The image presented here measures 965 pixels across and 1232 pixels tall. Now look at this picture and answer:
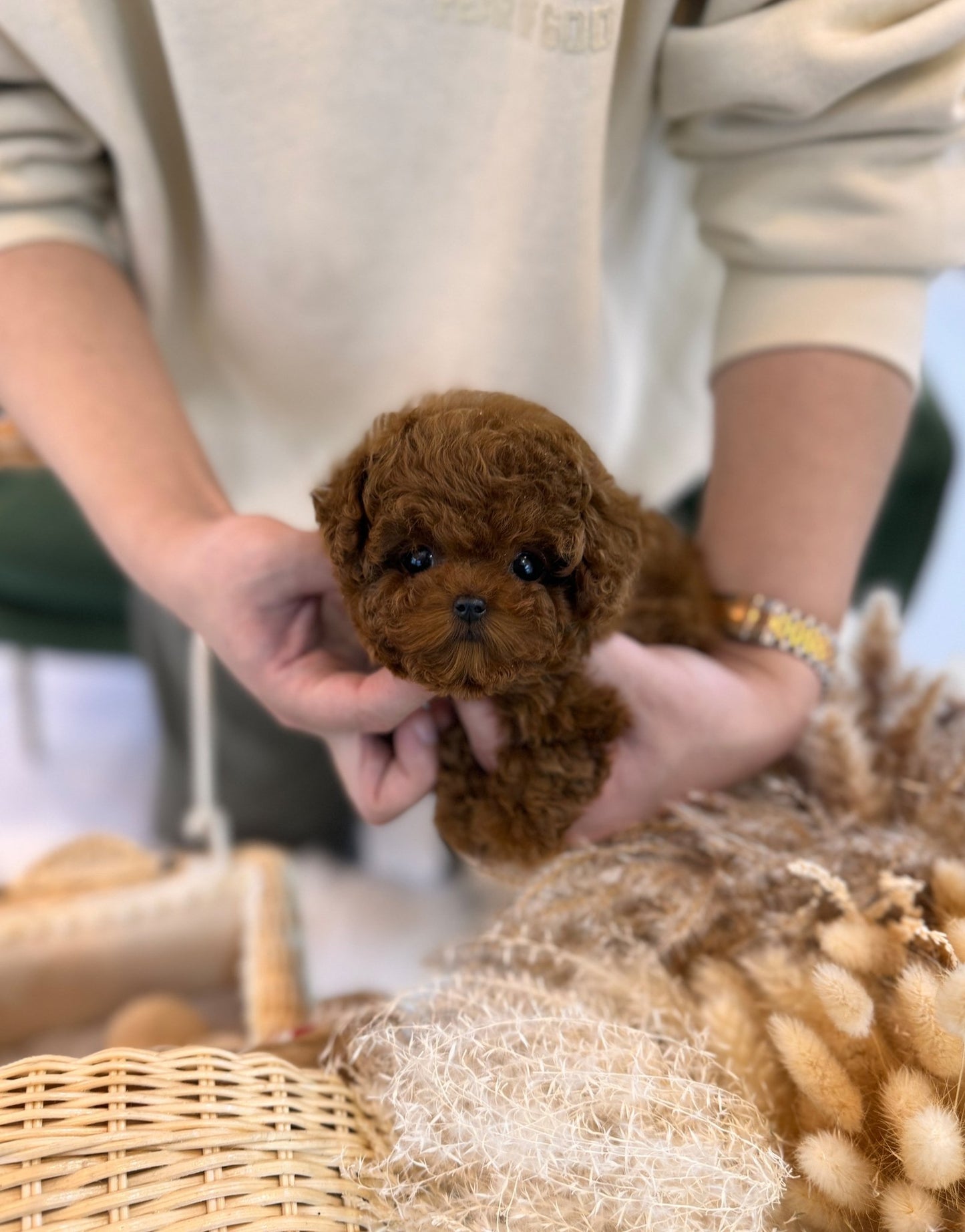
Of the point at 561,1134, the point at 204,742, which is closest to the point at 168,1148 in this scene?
the point at 561,1134

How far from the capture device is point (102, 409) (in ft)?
2.07

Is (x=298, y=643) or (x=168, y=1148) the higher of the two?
(x=298, y=643)

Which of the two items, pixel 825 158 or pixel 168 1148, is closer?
pixel 168 1148

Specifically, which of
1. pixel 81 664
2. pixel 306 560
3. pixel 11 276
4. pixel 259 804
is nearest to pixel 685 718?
pixel 306 560

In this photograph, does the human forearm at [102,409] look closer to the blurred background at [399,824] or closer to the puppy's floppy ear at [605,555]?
the puppy's floppy ear at [605,555]

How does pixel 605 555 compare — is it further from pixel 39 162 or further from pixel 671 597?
pixel 39 162

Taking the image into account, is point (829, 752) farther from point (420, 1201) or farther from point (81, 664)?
point (81, 664)

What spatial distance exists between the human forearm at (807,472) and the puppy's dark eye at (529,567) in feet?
1.02

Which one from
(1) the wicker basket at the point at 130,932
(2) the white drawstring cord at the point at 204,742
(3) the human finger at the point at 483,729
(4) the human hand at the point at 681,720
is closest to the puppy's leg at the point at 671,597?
(4) the human hand at the point at 681,720

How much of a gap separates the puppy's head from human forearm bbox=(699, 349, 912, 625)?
0.27 meters

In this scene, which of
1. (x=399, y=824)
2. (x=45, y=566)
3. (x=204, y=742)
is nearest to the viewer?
(x=204, y=742)

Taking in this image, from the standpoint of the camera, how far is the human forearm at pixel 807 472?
0.68 meters

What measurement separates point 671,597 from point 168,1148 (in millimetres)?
422

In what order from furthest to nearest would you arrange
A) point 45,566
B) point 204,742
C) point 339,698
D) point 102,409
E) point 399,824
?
point 45,566
point 399,824
point 204,742
point 102,409
point 339,698
